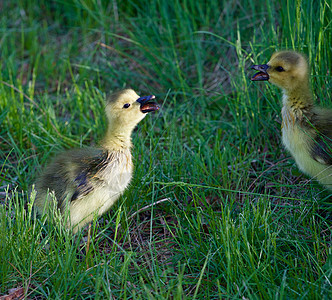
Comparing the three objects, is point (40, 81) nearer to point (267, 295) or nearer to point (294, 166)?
point (294, 166)

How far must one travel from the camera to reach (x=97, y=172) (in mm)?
3363

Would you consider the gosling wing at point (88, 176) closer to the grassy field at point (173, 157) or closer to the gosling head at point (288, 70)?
the grassy field at point (173, 157)

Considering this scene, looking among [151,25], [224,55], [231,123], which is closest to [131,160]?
[231,123]

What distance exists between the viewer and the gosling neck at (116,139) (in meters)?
3.49

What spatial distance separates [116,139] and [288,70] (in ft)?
4.05

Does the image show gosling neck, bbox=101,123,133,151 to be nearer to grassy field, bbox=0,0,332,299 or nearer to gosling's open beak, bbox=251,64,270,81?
grassy field, bbox=0,0,332,299

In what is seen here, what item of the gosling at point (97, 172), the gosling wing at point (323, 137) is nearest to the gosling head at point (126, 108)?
the gosling at point (97, 172)

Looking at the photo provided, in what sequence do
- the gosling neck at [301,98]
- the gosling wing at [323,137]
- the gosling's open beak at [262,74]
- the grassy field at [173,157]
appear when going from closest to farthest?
1. the grassy field at [173,157]
2. the gosling wing at [323,137]
3. the gosling neck at [301,98]
4. the gosling's open beak at [262,74]

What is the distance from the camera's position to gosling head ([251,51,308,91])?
3.30 metres

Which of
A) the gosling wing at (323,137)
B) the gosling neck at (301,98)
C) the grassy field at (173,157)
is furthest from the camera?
the gosling neck at (301,98)

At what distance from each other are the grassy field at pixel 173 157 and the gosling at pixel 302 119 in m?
0.23

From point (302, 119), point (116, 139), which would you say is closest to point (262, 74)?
point (302, 119)

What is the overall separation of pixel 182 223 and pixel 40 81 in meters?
2.88

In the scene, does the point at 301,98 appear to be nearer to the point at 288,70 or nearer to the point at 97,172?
the point at 288,70
